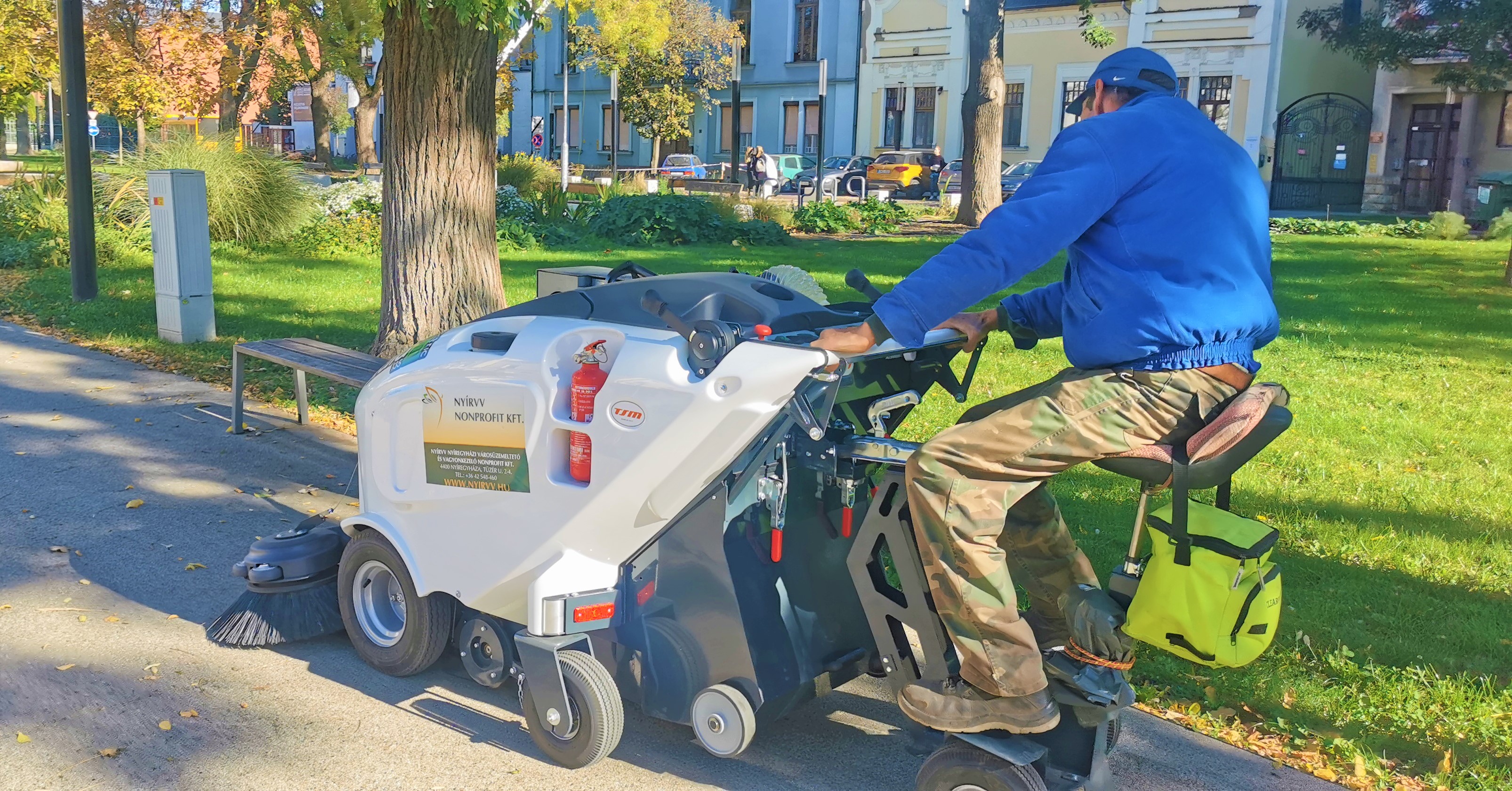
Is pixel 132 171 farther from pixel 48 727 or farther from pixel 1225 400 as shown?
pixel 1225 400

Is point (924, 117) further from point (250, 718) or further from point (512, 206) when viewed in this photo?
point (250, 718)

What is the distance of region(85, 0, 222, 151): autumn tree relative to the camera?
2616 centimetres

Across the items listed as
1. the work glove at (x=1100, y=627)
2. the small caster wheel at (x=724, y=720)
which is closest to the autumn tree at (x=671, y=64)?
the small caster wheel at (x=724, y=720)

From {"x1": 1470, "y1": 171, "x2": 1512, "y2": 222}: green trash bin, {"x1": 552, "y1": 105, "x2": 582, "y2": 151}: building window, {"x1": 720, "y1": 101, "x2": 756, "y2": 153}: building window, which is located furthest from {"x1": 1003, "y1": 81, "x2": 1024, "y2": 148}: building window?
{"x1": 552, "y1": 105, "x2": 582, "y2": 151}: building window

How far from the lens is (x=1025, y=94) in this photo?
4253 cm

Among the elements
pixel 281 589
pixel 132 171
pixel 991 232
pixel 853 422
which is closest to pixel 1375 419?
pixel 853 422

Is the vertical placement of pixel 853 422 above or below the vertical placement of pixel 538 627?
above

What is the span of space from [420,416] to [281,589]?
36.8 inches

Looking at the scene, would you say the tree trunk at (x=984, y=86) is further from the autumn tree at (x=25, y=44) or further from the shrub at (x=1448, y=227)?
the autumn tree at (x=25, y=44)

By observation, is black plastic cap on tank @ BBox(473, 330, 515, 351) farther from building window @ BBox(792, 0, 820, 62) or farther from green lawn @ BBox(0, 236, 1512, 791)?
building window @ BBox(792, 0, 820, 62)

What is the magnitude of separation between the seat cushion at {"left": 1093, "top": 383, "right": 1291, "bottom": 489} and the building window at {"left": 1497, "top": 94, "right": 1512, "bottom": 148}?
117 feet

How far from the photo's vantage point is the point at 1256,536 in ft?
9.73

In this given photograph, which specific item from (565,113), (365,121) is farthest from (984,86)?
(565,113)

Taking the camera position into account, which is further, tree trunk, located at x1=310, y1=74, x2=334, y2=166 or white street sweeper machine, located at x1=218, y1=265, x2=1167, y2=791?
tree trunk, located at x1=310, y1=74, x2=334, y2=166
